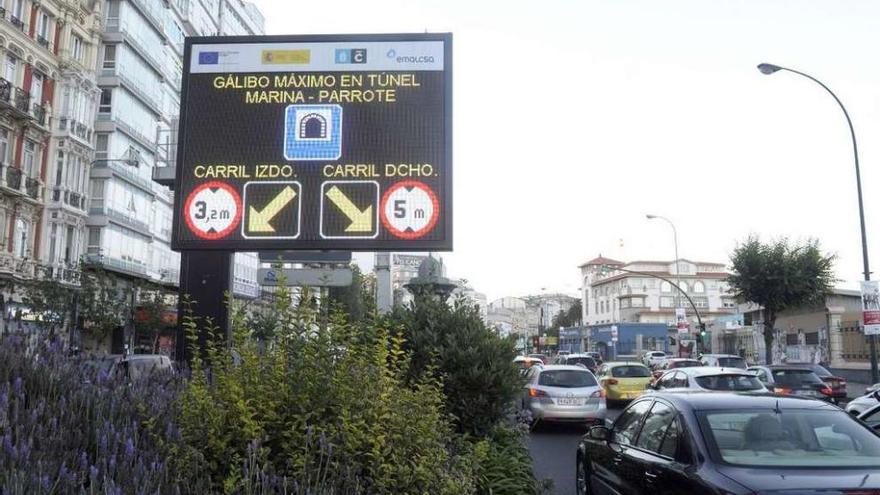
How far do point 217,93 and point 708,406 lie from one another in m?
6.41

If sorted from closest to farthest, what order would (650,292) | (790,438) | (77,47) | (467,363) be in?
(790,438), (467,363), (77,47), (650,292)

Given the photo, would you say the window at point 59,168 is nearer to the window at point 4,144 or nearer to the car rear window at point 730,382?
the window at point 4,144

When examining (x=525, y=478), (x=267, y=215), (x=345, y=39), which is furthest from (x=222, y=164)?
(x=525, y=478)

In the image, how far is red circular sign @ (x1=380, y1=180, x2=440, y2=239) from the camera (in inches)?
314

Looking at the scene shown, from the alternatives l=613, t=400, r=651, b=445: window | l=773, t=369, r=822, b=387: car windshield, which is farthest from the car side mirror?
l=773, t=369, r=822, b=387: car windshield

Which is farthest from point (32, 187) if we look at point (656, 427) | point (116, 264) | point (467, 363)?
point (656, 427)

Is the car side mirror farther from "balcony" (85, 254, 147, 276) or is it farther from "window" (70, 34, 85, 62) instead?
"window" (70, 34, 85, 62)

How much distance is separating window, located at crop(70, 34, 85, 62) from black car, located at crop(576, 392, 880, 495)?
1427 inches

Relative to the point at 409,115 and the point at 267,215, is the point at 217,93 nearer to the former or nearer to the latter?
the point at 267,215

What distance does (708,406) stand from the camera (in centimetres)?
534

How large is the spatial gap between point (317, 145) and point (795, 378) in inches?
→ 602

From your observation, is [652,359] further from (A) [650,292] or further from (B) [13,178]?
(A) [650,292]

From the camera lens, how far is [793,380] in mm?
18359

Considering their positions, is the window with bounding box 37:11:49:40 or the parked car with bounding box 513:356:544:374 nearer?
the parked car with bounding box 513:356:544:374
